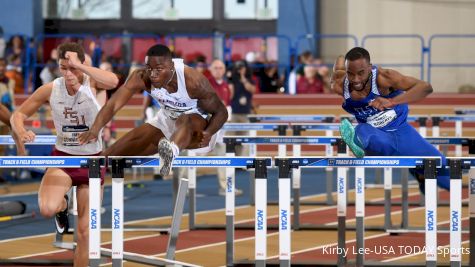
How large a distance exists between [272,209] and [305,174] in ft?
19.5

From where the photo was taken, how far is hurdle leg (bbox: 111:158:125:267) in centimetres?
1014

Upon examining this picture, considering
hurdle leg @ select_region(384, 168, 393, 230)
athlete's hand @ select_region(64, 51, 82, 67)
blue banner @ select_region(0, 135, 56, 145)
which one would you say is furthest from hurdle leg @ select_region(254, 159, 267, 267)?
hurdle leg @ select_region(384, 168, 393, 230)

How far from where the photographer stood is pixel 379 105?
11.0 meters

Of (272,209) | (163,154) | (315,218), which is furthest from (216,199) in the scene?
(163,154)

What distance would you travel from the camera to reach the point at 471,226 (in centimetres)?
1095

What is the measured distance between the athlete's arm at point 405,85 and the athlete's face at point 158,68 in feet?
6.39

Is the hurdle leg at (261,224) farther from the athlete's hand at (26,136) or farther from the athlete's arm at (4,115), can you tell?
the athlete's arm at (4,115)

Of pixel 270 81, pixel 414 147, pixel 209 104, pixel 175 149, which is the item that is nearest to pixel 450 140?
pixel 414 147

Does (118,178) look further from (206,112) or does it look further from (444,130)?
(444,130)

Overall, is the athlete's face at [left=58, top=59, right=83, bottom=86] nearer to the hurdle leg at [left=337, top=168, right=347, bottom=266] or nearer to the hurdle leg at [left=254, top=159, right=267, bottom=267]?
the hurdle leg at [left=254, top=159, right=267, bottom=267]

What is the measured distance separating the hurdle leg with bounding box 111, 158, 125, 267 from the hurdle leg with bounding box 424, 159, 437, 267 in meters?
2.46

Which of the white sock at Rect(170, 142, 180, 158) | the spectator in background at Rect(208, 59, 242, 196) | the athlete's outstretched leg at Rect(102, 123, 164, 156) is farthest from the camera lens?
the spectator in background at Rect(208, 59, 242, 196)

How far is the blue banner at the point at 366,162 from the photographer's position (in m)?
10.3

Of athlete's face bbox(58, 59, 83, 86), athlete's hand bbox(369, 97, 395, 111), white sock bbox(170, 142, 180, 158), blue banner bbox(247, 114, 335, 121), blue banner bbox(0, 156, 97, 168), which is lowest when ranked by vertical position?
blue banner bbox(247, 114, 335, 121)
